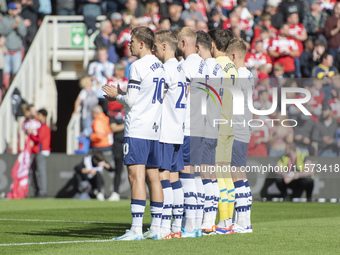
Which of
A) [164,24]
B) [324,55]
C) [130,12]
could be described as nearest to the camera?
[324,55]

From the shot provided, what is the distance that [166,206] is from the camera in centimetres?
962

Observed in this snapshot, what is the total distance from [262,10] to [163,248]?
53.8ft

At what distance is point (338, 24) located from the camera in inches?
878

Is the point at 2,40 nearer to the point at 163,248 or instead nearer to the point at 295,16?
the point at 295,16

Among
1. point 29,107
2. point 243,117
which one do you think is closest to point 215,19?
point 29,107

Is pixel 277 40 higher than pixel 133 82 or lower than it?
higher

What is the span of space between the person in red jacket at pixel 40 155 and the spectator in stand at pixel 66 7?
5.44 m

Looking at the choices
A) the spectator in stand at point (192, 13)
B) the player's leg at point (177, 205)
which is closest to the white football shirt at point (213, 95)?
the player's leg at point (177, 205)

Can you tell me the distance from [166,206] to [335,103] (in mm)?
11610

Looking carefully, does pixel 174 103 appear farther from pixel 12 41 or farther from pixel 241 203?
pixel 12 41

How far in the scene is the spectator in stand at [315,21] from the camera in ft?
74.9

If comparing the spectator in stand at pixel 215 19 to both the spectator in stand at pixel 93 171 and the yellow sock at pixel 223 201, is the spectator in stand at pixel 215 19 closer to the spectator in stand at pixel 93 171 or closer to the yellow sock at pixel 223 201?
the spectator in stand at pixel 93 171

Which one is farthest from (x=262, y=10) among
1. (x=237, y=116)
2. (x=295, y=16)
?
(x=237, y=116)

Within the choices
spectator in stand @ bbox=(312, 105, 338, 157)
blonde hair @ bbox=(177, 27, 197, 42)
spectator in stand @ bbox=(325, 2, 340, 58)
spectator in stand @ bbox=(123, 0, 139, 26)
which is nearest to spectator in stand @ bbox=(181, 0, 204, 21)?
spectator in stand @ bbox=(123, 0, 139, 26)
